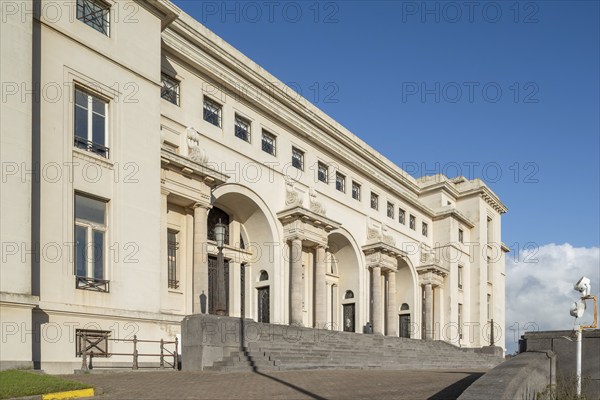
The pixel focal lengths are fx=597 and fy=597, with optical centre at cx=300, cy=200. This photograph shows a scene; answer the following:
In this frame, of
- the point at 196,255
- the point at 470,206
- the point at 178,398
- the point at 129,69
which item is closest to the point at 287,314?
the point at 196,255

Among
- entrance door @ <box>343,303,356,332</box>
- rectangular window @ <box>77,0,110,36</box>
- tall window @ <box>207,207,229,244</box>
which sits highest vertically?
rectangular window @ <box>77,0,110,36</box>

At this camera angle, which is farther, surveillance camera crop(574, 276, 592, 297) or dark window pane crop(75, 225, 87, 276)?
dark window pane crop(75, 225, 87, 276)

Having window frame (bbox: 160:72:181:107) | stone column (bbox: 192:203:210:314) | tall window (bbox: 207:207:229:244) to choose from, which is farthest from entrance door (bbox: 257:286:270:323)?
window frame (bbox: 160:72:181:107)

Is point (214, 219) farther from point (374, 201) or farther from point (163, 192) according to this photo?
point (374, 201)

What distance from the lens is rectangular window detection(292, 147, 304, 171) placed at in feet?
106

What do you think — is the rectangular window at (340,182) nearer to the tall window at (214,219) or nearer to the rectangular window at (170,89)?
the tall window at (214,219)

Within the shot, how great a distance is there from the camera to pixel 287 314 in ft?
97.1

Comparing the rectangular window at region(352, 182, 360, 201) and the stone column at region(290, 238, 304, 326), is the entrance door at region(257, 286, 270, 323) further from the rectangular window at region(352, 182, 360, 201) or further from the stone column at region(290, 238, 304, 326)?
the rectangular window at region(352, 182, 360, 201)

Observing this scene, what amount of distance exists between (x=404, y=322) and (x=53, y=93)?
106 feet

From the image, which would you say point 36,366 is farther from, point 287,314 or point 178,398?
point 287,314

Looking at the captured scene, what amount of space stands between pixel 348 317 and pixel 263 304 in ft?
30.6

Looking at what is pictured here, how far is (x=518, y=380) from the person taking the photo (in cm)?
835

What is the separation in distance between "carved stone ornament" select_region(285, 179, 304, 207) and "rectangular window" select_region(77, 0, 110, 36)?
43.3 ft

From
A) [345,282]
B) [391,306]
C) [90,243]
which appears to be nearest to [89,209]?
[90,243]
